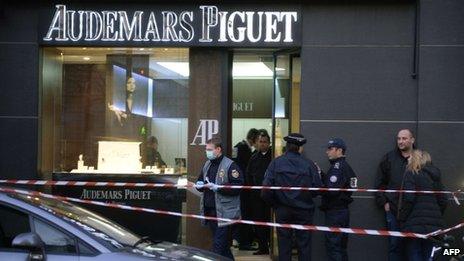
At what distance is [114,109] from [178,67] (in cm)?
122

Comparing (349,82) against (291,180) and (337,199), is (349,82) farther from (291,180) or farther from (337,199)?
(291,180)

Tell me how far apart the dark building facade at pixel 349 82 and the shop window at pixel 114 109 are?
0.95 ft

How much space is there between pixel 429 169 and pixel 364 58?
2409mm

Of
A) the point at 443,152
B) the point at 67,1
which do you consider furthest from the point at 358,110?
the point at 67,1

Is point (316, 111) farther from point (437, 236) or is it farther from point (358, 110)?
point (437, 236)

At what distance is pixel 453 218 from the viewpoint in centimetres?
1011

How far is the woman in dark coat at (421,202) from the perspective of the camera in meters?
8.36

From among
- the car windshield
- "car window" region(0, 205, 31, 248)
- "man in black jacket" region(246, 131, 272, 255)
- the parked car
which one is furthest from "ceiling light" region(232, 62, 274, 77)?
"car window" region(0, 205, 31, 248)

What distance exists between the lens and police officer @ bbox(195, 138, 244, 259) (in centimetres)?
926

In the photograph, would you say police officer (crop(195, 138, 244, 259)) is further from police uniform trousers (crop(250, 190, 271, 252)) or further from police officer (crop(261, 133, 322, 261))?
police uniform trousers (crop(250, 190, 271, 252))

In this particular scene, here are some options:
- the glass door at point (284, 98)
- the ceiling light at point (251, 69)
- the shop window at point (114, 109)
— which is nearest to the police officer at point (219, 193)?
the shop window at point (114, 109)

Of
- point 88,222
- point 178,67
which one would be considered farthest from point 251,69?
point 88,222

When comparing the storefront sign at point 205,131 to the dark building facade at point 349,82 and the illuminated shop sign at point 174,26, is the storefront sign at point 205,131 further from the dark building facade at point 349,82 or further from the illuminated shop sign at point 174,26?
the illuminated shop sign at point 174,26

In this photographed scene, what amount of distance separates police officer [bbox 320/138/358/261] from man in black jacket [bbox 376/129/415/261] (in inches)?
27.7
